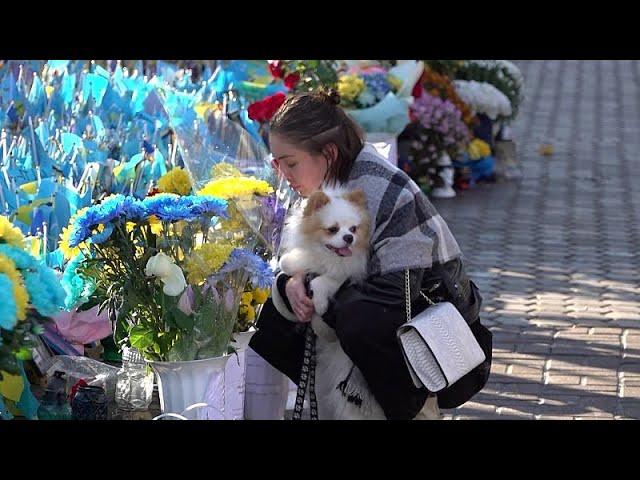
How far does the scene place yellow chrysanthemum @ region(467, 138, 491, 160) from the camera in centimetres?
976

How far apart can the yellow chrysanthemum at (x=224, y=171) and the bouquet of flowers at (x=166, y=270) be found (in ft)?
2.65

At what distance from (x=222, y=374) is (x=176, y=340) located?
0.77ft

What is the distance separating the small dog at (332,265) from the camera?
3.59m

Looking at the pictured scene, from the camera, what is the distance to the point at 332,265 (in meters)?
3.69

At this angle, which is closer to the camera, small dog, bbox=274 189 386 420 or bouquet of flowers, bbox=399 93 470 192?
small dog, bbox=274 189 386 420

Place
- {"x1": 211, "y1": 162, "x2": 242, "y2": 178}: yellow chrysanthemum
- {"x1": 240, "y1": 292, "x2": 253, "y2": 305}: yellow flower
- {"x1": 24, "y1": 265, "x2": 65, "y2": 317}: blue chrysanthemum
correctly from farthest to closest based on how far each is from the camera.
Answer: {"x1": 211, "y1": 162, "x2": 242, "y2": 178}: yellow chrysanthemum, {"x1": 240, "y1": 292, "x2": 253, "y2": 305}: yellow flower, {"x1": 24, "y1": 265, "x2": 65, "y2": 317}: blue chrysanthemum

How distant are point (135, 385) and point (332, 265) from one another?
0.72 meters

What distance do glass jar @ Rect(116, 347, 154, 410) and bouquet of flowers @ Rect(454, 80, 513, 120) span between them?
21.3ft

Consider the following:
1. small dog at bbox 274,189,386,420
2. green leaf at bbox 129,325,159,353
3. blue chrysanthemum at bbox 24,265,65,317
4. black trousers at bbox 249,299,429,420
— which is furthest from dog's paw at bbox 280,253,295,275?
blue chrysanthemum at bbox 24,265,65,317

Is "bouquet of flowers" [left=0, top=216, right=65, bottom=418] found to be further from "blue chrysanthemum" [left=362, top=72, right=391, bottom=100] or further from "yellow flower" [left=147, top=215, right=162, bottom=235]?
"blue chrysanthemum" [left=362, top=72, right=391, bottom=100]

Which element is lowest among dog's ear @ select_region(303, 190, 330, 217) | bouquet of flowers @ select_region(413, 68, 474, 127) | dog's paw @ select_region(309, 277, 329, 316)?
bouquet of flowers @ select_region(413, 68, 474, 127)

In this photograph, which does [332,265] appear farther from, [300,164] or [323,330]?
[300,164]
